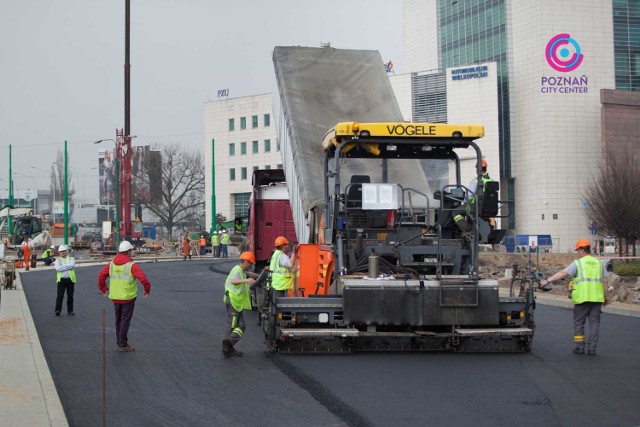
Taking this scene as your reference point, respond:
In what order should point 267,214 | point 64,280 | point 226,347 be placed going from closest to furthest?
point 226,347, point 64,280, point 267,214

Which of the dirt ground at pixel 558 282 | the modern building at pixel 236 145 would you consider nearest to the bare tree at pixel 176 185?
the modern building at pixel 236 145

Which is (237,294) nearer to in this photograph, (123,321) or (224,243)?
(123,321)

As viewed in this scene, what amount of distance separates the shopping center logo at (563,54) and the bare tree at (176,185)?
44.5 meters

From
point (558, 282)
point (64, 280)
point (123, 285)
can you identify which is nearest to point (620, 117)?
point (558, 282)

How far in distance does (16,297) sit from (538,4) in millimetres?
58389

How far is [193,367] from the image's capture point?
36.3ft

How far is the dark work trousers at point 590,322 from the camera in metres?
12.1

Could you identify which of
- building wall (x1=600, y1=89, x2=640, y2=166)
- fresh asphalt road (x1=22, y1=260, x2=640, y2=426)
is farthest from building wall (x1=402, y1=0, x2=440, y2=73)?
fresh asphalt road (x1=22, y1=260, x2=640, y2=426)

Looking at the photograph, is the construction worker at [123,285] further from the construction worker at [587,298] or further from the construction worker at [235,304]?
the construction worker at [587,298]

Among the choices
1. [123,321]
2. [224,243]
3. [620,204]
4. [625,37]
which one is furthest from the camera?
[625,37]

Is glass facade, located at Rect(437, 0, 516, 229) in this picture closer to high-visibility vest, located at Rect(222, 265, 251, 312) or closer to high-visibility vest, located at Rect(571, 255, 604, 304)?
high-visibility vest, located at Rect(571, 255, 604, 304)

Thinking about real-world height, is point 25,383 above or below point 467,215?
below

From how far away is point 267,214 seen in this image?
1947 cm

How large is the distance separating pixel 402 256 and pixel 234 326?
248 centimetres
